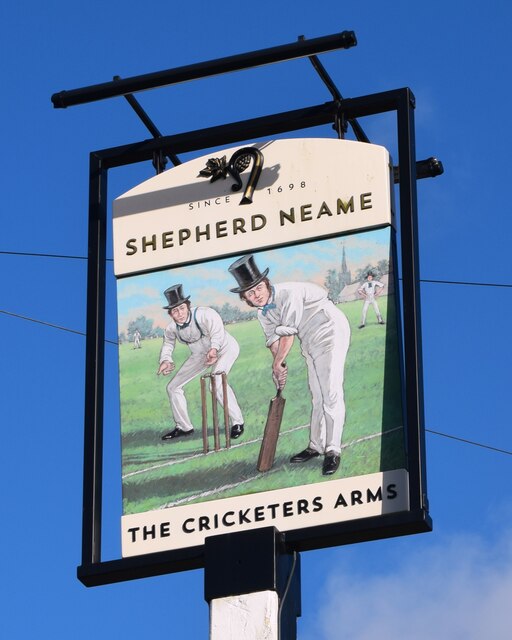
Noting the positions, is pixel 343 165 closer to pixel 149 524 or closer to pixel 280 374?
pixel 280 374

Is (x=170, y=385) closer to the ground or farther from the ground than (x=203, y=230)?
closer to the ground

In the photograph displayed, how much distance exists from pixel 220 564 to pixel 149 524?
Result: 0.75 meters

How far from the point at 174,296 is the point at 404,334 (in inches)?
72.6

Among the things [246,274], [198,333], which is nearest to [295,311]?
[246,274]

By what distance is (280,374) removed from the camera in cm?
A: 1294

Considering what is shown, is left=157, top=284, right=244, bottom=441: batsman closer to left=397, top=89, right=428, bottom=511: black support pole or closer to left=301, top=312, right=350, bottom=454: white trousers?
left=301, top=312, right=350, bottom=454: white trousers

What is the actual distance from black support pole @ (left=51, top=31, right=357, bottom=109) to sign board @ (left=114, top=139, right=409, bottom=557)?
2.12 ft

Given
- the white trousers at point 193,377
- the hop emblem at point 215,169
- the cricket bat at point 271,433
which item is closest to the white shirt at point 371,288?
the cricket bat at point 271,433

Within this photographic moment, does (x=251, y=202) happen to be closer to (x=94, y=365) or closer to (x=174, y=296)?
(x=174, y=296)

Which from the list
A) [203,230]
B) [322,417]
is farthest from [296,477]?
[203,230]

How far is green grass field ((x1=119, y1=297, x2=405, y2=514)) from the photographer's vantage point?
12523mm

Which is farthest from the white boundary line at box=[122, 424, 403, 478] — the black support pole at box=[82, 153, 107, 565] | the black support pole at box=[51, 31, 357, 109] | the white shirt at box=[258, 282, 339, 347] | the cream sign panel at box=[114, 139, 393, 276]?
the black support pole at box=[51, 31, 357, 109]

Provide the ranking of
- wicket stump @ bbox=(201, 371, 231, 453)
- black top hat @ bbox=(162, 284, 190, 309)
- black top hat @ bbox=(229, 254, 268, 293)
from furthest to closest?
black top hat @ bbox=(162, 284, 190, 309)
black top hat @ bbox=(229, 254, 268, 293)
wicket stump @ bbox=(201, 371, 231, 453)

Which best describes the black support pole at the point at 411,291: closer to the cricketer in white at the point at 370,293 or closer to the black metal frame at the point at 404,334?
the black metal frame at the point at 404,334
